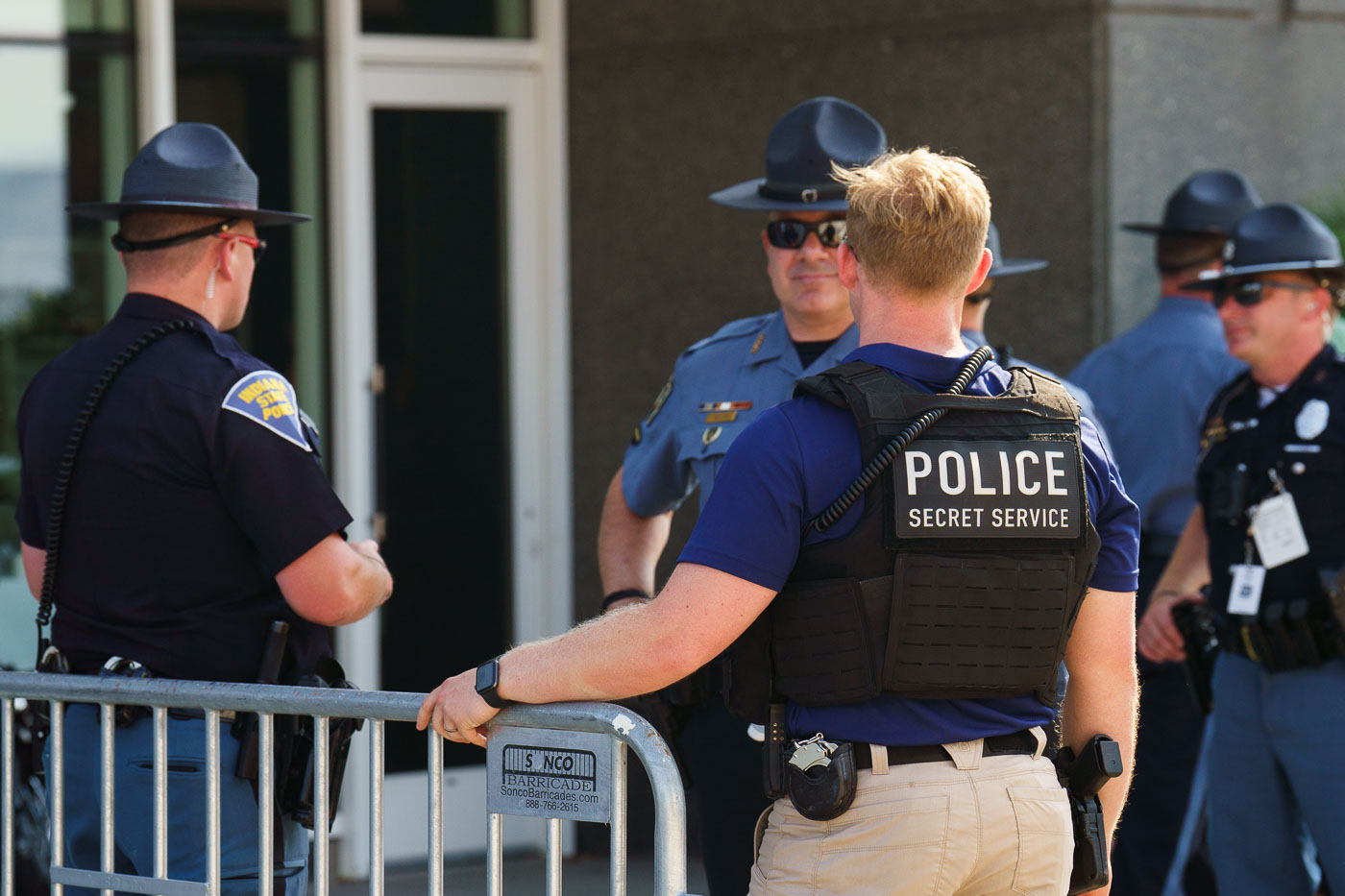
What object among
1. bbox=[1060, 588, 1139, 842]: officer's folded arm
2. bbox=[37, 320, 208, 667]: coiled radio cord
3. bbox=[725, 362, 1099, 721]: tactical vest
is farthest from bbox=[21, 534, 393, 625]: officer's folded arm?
bbox=[1060, 588, 1139, 842]: officer's folded arm

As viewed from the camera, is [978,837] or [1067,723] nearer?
[978,837]

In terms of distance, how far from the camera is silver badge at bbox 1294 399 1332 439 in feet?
13.7

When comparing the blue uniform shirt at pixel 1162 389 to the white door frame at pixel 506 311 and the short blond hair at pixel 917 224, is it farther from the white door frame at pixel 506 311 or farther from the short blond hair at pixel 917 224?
the short blond hair at pixel 917 224

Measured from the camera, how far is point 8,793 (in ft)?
10.5

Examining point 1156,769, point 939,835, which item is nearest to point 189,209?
point 939,835

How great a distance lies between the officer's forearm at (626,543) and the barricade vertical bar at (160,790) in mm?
1158

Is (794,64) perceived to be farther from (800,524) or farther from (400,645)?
(800,524)

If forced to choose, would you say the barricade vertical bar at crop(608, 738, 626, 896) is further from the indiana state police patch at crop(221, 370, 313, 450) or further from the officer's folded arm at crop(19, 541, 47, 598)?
the officer's folded arm at crop(19, 541, 47, 598)

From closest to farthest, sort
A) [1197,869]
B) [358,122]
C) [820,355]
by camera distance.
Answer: [820,355]
[1197,869]
[358,122]

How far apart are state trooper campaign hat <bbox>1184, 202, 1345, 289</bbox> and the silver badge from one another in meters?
0.36

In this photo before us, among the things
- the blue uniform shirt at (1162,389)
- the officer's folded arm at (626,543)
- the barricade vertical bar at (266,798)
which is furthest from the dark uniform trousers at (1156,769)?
the barricade vertical bar at (266,798)

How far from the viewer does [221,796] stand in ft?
9.98

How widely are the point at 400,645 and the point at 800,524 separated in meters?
3.85

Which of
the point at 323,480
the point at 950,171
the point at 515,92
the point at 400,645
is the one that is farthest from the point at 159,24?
the point at 950,171
